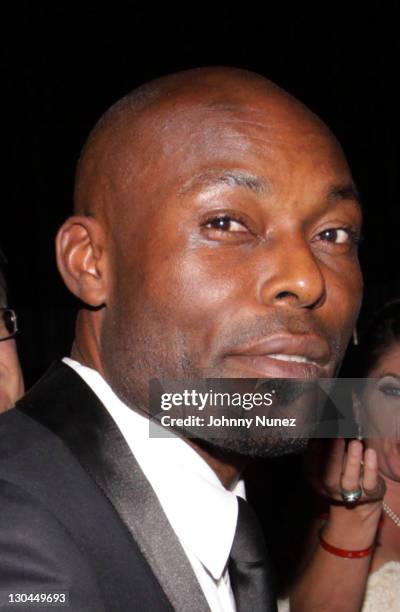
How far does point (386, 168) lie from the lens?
5078 millimetres

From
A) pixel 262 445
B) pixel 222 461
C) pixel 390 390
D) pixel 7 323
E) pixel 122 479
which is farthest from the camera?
pixel 390 390

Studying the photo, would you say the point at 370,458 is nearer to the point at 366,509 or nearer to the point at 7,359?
the point at 366,509

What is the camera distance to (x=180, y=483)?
966mm

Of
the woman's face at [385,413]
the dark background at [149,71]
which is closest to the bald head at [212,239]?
the woman's face at [385,413]

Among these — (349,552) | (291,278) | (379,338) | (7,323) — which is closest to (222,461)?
(291,278)

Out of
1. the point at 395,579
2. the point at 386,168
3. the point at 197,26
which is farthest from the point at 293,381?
the point at 386,168

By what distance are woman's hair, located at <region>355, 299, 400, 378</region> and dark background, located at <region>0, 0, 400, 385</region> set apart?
101 inches

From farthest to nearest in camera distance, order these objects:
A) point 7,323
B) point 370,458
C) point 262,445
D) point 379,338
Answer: point 379,338, point 7,323, point 370,458, point 262,445

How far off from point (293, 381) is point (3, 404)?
96 cm

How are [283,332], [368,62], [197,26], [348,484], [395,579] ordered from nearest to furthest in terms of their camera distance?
[283,332]
[348,484]
[395,579]
[197,26]
[368,62]

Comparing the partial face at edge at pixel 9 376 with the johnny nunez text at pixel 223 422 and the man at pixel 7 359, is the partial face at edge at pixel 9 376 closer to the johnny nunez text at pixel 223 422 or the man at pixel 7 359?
the man at pixel 7 359

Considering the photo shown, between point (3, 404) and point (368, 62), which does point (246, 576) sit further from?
point (368, 62)

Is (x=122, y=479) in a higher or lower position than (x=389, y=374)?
higher

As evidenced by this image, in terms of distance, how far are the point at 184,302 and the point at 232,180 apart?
0.61ft
